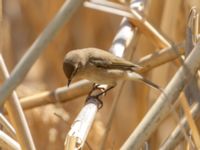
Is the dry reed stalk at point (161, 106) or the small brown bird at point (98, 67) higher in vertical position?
the dry reed stalk at point (161, 106)

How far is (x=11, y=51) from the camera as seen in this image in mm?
2961

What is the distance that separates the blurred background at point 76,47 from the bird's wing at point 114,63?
11.4 inches

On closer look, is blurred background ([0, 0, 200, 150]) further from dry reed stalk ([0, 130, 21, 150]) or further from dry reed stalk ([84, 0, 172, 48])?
dry reed stalk ([0, 130, 21, 150])

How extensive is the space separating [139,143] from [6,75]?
1.53ft

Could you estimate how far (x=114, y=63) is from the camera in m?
2.29

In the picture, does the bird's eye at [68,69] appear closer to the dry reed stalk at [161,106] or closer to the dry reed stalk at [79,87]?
the dry reed stalk at [79,87]

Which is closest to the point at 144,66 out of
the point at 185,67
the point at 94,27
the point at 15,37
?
the point at 185,67

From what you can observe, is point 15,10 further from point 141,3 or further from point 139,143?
point 139,143

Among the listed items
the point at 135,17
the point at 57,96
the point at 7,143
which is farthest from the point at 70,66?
the point at 7,143

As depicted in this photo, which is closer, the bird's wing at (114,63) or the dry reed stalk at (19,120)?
the dry reed stalk at (19,120)

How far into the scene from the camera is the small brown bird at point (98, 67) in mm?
2271

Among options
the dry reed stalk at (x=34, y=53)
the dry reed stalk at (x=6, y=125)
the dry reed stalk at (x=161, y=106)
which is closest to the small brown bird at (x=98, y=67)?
the dry reed stalk at (x=6, y=125)

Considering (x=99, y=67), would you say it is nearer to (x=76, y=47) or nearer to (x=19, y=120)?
(x=76, y=47)

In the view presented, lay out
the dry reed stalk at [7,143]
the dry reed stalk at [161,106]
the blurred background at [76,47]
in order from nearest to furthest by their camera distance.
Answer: the dry reed stalk at [161,106] < the dry reed stalk at [7,143] < the blurred background at [76,47]
